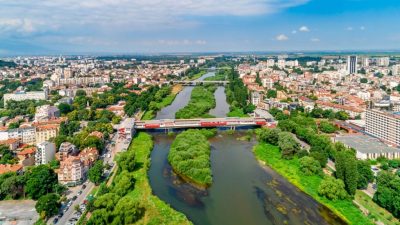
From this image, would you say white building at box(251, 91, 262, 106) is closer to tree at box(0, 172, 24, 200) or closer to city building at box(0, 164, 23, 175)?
city building at box(0, 164, 23, 175)

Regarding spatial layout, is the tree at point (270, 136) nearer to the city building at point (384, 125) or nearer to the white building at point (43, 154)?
the city building at point (384, 125)

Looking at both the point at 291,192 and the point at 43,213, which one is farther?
the point at 291,192

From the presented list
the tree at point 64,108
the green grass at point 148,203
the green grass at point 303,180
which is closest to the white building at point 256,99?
the green grass at point 303,180

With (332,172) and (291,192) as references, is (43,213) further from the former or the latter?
(332,172)

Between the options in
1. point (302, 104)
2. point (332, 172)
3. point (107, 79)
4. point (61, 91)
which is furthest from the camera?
point (107, 79)

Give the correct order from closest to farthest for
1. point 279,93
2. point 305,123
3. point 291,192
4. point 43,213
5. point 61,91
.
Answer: point 43,213 < point 291,192 < point 305,123 < point 279,93 < point 61,91

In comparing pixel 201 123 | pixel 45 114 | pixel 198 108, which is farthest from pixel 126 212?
pixel 198 108

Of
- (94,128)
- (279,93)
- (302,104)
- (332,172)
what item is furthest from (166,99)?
(332,172)

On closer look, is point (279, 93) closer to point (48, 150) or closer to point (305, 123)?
point (305, 123)
